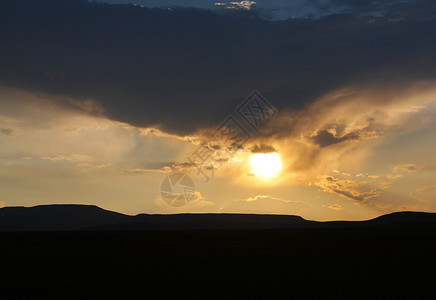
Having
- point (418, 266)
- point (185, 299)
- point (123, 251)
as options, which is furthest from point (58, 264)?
point (418, 266)

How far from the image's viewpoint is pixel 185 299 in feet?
56.5

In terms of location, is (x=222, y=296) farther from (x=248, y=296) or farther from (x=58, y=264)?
(x=58, y=264)

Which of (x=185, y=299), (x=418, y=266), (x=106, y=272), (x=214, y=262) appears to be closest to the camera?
(x=185, y=299)

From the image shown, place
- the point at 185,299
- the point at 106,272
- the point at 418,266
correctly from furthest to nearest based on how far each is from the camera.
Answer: the point at 418,266 → the point at 106,272 → the point at 185,299

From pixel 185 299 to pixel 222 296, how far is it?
1.64 m

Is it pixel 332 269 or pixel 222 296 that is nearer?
pixel 222 296

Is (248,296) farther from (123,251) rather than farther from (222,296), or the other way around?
(123,251)

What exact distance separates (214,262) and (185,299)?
1021 centimetres

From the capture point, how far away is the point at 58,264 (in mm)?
27031

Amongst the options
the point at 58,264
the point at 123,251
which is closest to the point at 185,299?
the point at 58,264

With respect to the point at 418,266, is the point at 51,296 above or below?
below

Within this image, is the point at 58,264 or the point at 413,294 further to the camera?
the point at 58,264

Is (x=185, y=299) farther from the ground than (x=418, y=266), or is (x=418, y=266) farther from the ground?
(x=418, y=266)

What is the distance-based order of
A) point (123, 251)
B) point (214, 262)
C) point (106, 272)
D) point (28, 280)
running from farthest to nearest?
1. point (123, 251)
2. point (214, 262)
3. point (106, 272)
4. point (28, 280)
